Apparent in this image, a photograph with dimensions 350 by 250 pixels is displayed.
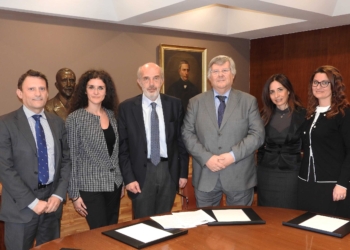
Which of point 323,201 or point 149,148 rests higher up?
point 149,148

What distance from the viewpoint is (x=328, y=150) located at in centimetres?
242

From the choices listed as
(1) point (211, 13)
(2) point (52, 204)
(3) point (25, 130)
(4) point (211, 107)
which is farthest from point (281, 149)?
(1) point (211, 13)

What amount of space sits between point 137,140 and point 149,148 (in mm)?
105

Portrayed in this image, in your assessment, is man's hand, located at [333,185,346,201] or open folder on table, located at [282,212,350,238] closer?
open folder on table, located at [282,212,350,238]

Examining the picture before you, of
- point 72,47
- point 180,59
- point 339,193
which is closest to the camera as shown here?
point 339,193

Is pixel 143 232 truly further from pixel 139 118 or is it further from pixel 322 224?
pixel 139 118

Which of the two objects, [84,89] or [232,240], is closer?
[232,240]

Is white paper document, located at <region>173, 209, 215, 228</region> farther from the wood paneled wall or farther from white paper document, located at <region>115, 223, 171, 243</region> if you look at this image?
the wood paneled wall

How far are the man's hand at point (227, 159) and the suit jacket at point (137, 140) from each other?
0.37 metres

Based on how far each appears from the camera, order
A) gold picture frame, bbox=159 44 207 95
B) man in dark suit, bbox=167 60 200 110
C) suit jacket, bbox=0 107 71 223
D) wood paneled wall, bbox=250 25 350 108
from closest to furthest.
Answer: suit jacket, bbox=0 107 71 223
wood paneled wall, bbox=250 25 350 108
gold picture frame, bbox=159 44 207 95
man in dark suit, bbox=167 60 200 110

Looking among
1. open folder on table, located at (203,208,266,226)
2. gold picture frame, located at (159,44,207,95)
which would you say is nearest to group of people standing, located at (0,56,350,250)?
open folder on table, located at (203,208,266,226)

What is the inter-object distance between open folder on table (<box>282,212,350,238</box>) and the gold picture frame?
128 inches

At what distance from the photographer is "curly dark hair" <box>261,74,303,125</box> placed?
2.71m

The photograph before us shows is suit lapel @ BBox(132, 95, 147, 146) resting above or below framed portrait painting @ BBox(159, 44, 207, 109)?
below
